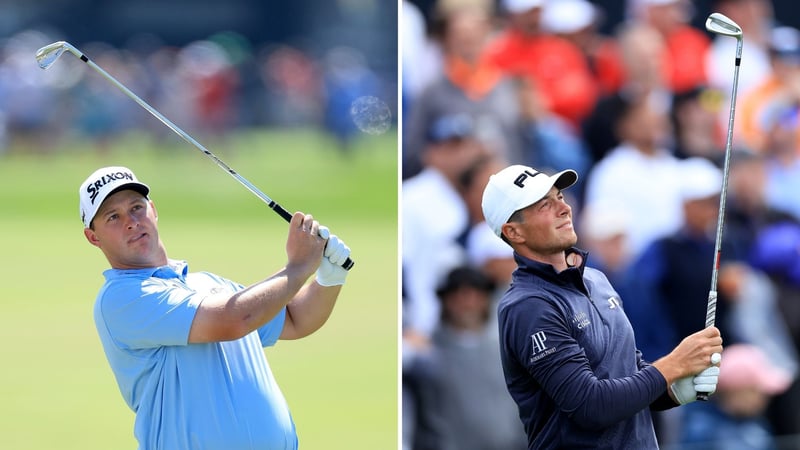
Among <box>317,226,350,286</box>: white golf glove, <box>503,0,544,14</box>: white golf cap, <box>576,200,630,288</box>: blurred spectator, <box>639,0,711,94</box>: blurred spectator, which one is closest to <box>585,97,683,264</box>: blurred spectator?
<box>576,200,630,288</box>: blurred spectator

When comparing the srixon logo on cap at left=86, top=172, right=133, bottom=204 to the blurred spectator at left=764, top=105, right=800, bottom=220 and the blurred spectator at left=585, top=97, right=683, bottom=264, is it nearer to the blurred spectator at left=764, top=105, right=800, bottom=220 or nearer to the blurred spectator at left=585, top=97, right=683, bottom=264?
Answer: the blurred spectator at left=585, top=97, right=683, bottom=264

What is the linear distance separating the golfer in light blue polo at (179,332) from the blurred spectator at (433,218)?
307 cm

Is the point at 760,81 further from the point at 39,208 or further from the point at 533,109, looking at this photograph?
the point at 39,208

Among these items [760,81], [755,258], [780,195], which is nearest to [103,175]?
[755,258]

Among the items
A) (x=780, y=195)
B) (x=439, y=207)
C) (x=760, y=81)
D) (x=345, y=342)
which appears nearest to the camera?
(x=439, y=207)

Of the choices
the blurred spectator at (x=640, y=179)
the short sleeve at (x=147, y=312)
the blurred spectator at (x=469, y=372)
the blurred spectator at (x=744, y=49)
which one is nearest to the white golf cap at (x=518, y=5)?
the blurred spectator at (x=640, y=179)

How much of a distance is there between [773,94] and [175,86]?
21456 mm

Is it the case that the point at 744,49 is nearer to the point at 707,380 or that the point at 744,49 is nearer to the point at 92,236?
the point at 707,380

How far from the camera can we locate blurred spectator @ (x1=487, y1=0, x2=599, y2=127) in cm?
860

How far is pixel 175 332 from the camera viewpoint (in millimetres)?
3666

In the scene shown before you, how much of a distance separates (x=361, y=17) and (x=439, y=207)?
25.3 metres

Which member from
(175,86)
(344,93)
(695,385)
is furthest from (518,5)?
(175,86)

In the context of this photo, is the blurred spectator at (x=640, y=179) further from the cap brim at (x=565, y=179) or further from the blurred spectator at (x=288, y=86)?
the blurred spectator at (x=288, y=86)

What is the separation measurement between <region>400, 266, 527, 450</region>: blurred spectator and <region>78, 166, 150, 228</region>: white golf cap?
3.21m
